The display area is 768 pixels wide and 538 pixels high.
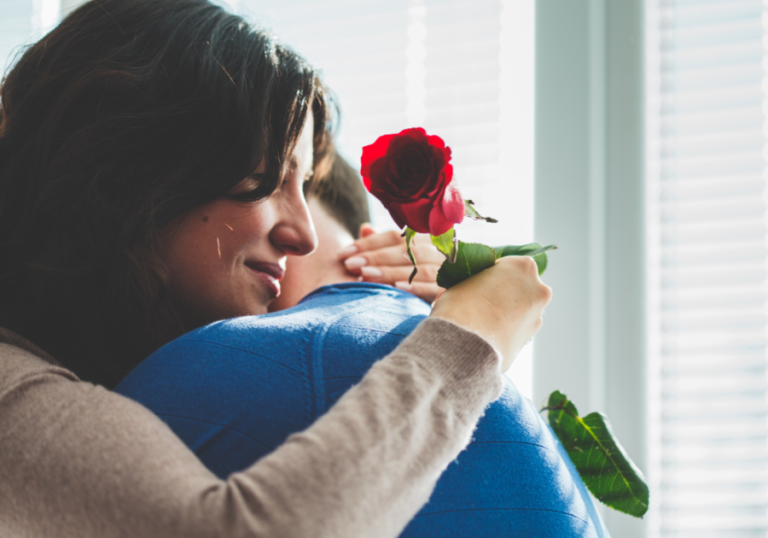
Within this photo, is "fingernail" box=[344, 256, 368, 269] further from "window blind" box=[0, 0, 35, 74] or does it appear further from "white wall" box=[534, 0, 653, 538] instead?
"window blind" box=[0, 0, 35, 74]

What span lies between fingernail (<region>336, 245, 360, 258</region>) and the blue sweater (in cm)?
52

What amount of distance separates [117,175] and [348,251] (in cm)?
49

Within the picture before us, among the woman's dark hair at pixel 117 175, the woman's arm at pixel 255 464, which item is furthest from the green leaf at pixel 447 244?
the woman's dark hair at pixel 117 175

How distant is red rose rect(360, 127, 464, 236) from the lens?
1.98ft

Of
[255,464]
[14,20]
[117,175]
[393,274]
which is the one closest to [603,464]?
[393,274]

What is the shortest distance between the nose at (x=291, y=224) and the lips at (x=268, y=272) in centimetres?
3

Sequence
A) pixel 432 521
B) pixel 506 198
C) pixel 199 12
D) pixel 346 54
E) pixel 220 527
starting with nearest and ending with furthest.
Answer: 1. pixel 220 527
2. pixel 432 521
3. pixel 199 12
4. pixel 506 198
5. pixel 346 54

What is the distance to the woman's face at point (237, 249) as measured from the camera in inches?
32.6

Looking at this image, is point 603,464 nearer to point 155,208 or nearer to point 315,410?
point 315,410

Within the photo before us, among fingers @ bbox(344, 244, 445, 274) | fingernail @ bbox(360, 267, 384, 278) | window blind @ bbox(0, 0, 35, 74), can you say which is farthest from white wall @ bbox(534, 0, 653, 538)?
window blind @ bbox(0, 0, 35, 74)
